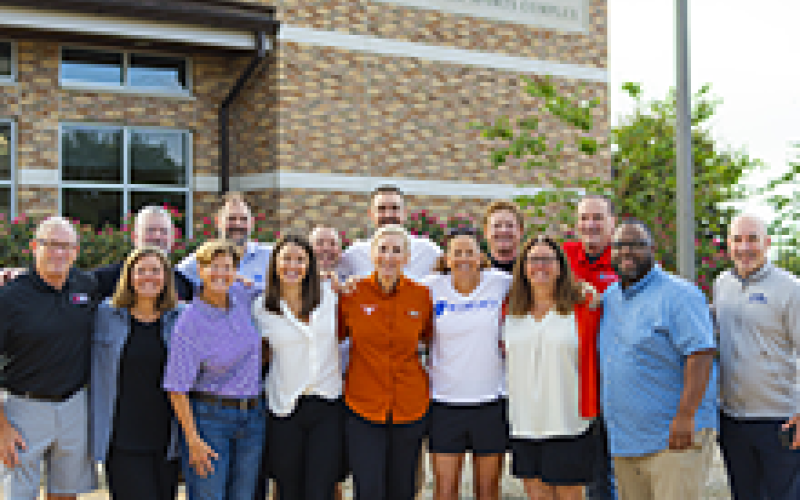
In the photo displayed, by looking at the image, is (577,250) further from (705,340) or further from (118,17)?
(118,17)

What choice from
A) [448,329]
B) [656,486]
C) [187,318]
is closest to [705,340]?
[656,486]

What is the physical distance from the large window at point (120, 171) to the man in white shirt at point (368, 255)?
852 centimetres

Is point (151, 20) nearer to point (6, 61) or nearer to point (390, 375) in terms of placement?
point (6, 61)

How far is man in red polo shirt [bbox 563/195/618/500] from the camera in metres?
5.65

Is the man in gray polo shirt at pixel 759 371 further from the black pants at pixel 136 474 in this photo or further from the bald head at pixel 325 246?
the black pants at pixel 136 474

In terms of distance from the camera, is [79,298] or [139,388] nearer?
[139,388]

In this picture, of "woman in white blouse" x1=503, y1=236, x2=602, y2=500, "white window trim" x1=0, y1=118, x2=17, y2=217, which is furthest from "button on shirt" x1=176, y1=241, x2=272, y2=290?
"white window trim" x1=0, y1=118, x2=17, y2=217

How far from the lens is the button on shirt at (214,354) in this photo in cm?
457

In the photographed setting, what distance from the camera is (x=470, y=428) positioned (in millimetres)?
5148

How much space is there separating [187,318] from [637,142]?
945 centimetres

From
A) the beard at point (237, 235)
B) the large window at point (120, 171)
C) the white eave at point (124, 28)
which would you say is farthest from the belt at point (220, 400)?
the large window at point (120, 171)

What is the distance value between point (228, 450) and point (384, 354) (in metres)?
1.16

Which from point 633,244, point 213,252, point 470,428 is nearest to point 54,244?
point 213,252

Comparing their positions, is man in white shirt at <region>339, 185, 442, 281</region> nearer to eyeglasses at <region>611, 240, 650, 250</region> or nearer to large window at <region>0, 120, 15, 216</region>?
eyeglasses at <region>611, 240, 650, 250</region>
